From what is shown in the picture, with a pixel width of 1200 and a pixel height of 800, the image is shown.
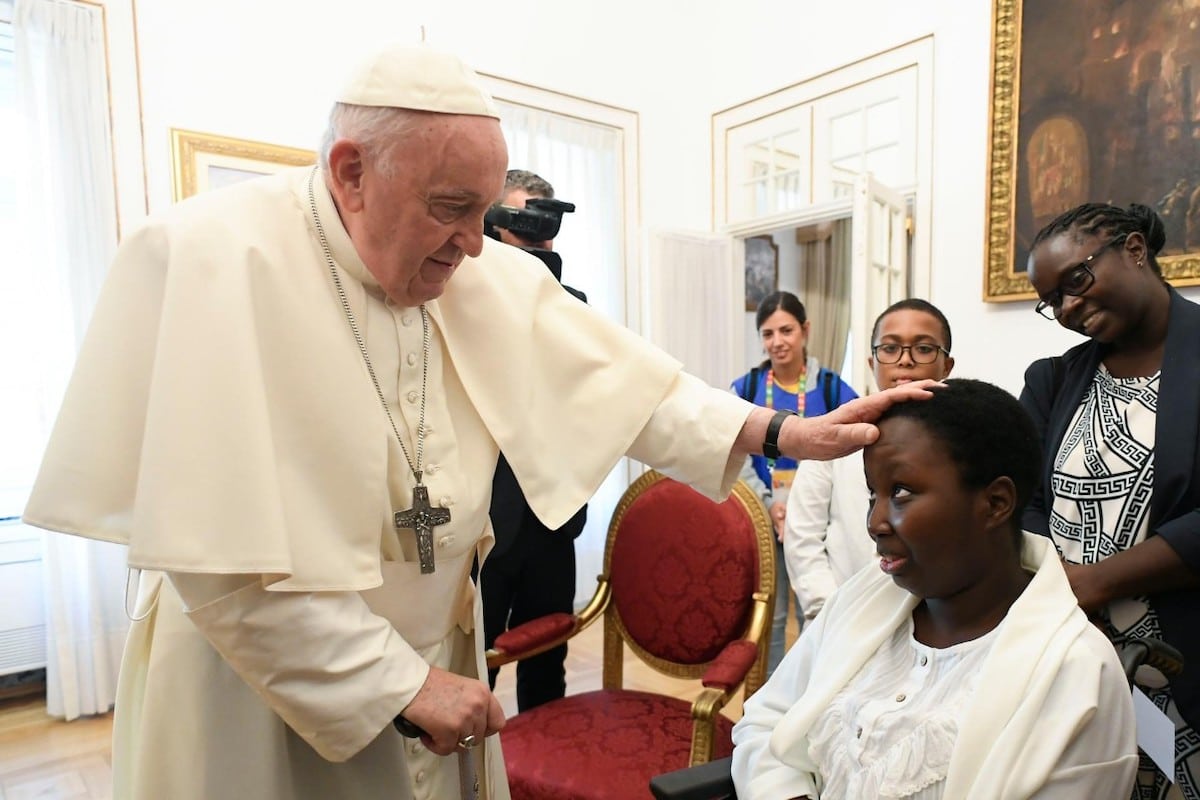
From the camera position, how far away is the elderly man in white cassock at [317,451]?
1020 mm

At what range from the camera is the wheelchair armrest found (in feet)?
4.41

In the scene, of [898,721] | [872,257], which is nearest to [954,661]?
[898,721]

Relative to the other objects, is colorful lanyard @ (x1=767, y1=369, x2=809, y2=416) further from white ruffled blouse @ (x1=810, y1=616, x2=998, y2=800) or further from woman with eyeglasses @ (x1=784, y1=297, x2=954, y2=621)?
white ruffled blouse @ (x1=810, y1=616, x2=998, y2=800)

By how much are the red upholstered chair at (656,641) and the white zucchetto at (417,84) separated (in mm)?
1422

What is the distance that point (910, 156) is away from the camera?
450cm

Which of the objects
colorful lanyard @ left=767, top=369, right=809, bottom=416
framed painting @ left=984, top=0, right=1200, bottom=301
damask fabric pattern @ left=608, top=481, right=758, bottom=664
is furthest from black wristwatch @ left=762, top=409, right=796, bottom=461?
framed painting @ left=984, top=0, right=1200, bottom=301

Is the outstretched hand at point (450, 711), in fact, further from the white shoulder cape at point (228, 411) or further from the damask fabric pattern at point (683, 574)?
the damask fabric pattern at point (683, 574)

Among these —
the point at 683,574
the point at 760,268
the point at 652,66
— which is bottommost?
the point at 683,574

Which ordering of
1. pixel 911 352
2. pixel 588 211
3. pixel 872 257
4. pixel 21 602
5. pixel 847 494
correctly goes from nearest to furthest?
1. pixel 911 352
2. pixel 847 494
3. pixel 21 602
4. pixel 872 257
5. pixel 588 211

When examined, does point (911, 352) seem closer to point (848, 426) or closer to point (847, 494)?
point (847, 494)

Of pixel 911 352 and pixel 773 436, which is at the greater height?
pixel 911 352

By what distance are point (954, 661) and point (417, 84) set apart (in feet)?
3.84

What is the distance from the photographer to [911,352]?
7.48 ft

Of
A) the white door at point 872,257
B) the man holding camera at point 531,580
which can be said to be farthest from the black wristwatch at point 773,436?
the white door at point 872,257
